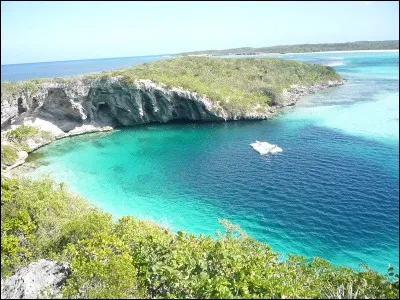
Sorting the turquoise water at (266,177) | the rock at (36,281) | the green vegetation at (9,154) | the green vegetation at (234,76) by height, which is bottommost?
the turquoise water at (266,177)

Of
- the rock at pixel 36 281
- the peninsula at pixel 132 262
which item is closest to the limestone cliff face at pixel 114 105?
the peninsula at pixel 132 262

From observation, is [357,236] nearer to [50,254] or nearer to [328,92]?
[50,254]

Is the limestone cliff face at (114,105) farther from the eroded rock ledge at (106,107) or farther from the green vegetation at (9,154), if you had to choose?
the green vegetation at (9,154)

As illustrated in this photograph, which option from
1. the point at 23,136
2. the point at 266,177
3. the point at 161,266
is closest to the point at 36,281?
the point at 161,266

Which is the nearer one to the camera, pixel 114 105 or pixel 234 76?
pixel 114 105

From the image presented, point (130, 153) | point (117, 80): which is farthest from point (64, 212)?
point (117, 80)

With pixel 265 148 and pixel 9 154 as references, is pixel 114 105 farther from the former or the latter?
pixel 265 148

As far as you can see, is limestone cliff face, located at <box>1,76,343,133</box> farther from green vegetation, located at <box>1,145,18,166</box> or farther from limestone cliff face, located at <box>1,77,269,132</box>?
green vegetation, located at <box>1,145,18,166</box>
